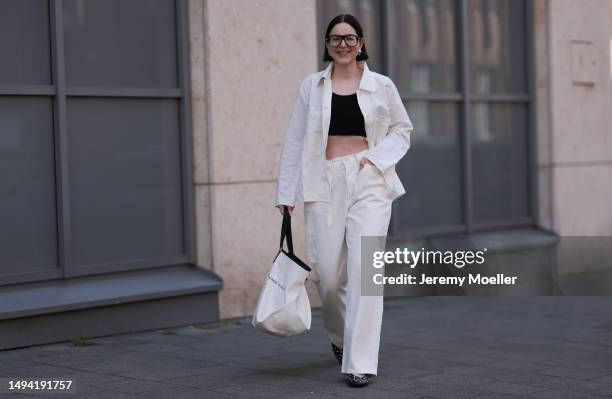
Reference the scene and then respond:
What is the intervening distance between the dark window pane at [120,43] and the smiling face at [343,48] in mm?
2405

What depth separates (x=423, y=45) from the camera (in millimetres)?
10922

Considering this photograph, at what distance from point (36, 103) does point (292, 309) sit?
2780mm

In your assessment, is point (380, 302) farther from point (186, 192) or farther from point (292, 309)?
point (186, 192)

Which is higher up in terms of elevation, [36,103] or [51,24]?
[51,24]

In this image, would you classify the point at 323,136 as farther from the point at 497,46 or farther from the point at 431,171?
the point at 497,46

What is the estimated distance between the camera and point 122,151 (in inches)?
328

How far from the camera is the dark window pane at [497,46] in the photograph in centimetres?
1147

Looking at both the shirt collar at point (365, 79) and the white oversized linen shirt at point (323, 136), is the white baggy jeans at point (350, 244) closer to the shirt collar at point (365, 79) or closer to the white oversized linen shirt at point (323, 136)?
the white oversized linen shirt at point (323, 136)

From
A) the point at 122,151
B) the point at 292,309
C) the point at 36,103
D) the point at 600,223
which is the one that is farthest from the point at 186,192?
the point at 600,223

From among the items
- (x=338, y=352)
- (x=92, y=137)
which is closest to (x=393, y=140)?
(x=338, y=352)

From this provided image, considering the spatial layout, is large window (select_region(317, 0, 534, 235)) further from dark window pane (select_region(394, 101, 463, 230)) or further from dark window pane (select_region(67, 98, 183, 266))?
dark window pane (select_region(67, 98, 183, 266))

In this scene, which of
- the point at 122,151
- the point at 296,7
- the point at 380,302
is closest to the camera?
the point at 380,302

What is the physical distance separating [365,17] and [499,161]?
242 cm

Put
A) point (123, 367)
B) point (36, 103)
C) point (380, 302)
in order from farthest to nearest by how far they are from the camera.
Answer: point (36, 103) → point (123, 367) → point (380, 302)
